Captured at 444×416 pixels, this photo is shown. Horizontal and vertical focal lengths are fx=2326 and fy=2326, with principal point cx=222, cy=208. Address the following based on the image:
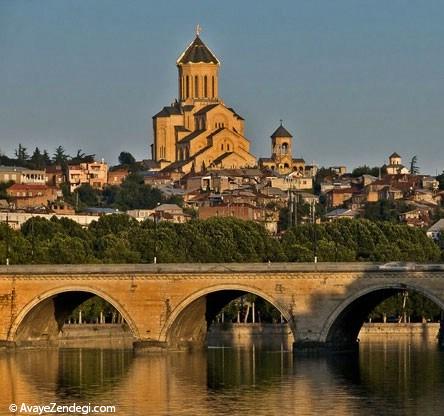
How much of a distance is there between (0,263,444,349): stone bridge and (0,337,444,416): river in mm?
1095

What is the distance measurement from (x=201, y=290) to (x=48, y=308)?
8190 mm

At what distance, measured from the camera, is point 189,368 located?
8781cm

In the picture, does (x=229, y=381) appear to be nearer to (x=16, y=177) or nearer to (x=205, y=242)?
(x=205, y=242)

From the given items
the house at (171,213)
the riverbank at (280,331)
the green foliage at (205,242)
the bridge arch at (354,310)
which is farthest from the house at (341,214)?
the bridge arch at (354,310)

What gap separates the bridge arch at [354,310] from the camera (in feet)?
298

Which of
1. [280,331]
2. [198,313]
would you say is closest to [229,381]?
[198,313]

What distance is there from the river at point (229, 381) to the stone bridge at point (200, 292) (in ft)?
3.59

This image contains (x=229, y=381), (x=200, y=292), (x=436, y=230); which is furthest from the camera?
(x=436, y=230)

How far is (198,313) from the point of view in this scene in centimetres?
9712

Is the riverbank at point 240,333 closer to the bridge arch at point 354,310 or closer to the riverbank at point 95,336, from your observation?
the riverbank at point 95,336

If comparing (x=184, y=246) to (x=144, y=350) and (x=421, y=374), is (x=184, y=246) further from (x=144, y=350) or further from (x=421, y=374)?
(x=421, y=374)

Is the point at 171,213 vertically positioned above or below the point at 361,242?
above

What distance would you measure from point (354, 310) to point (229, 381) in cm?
1331

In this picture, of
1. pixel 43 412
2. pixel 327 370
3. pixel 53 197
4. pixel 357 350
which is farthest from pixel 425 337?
pixel 53 197
